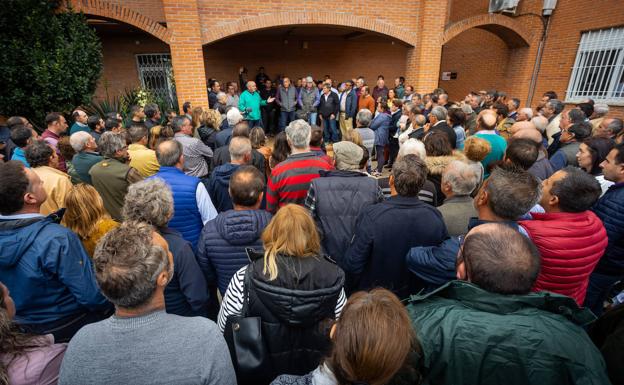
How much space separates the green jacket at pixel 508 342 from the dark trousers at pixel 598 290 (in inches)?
76.5

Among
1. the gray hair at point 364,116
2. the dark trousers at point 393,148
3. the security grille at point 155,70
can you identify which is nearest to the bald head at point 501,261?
the gray hair at point 364,116

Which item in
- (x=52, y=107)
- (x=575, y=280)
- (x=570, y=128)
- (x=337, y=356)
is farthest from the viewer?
(x=52, y=107)

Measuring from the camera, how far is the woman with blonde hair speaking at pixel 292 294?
1.48 metres

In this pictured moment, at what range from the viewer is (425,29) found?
9.48 meters

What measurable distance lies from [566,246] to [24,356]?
2.74 m

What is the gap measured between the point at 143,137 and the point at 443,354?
4.36m

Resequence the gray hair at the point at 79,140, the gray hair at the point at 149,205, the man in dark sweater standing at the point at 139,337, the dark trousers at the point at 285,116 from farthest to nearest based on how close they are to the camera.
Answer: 1. the dark trousers at the point at 285,116
2. the gray hair at the point at 79,140
3. the gray hair at the point at 149,205
4. the man in dark sweater standing at the point at 139,337

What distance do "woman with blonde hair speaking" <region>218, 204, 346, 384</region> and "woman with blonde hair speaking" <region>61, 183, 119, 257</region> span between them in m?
1.36

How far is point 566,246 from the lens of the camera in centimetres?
192

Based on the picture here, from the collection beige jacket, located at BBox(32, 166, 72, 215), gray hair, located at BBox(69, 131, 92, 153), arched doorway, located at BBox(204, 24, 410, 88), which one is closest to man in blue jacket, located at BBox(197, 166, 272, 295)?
beige jacket, located at BBox(32, 166, 72, 215)

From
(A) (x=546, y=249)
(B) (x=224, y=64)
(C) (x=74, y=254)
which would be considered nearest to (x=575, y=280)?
(A) (x=546, y=249)

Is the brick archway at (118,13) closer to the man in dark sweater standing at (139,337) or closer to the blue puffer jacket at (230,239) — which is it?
the blue puffer jacket at (230,239)

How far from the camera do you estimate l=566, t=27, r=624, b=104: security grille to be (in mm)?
9094

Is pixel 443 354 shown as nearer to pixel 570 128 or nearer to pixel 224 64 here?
pixel 570 128
